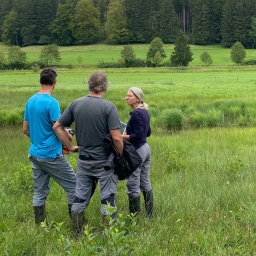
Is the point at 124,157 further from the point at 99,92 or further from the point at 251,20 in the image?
the point at 251,20

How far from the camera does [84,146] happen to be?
509cm

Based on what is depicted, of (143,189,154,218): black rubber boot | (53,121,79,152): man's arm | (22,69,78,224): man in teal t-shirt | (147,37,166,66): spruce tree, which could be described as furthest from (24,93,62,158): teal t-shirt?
(147,37,166,66): spruce tree

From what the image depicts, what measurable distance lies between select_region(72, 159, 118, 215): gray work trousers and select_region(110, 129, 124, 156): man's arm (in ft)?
0.80

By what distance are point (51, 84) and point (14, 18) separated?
5117 inches

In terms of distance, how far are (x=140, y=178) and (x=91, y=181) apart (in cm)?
92

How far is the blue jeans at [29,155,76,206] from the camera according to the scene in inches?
215

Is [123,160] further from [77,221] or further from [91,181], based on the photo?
[77,221]

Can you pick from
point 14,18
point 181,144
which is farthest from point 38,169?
point 14,18

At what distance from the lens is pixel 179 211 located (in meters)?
5.54

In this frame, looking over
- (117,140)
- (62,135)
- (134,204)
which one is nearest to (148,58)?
(134,204)

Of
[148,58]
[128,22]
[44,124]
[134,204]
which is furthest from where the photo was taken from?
[128,22]

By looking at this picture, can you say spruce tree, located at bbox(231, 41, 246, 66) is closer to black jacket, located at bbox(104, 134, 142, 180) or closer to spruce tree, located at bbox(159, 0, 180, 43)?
spruce tree, located at bbox(159, 0, 180, 43)

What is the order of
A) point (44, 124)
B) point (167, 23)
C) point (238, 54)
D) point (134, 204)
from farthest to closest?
point (167, 23), point (238, 54), point (134, 204), point (44, 124)

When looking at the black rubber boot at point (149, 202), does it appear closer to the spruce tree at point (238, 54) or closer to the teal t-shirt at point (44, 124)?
the teal t-shirt at point (44, 124)
